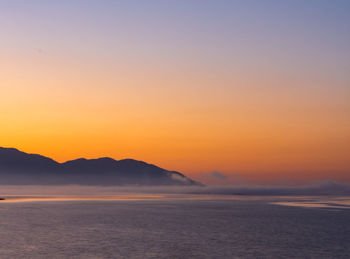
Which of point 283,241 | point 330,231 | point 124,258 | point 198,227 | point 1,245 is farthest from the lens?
point 198,227

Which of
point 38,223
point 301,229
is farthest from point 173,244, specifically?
point 38,223

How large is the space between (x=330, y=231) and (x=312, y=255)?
2025 cm

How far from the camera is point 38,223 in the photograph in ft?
226

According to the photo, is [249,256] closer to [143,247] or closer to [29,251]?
[143,247]

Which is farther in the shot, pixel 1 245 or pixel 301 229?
pixel 301 229

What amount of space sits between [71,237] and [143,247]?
408 inches

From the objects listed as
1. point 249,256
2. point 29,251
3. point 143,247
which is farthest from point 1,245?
point 249,256

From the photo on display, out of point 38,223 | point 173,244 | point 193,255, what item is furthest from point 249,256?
point 38,223

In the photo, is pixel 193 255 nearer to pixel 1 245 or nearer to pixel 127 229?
pixel 1 245

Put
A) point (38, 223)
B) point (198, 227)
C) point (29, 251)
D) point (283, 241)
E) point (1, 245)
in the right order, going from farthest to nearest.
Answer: point (38, 223), point (198, 227), point (283, 241), point (1, 245), point (29, 251)

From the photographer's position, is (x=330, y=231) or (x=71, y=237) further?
(x=330, y=231)

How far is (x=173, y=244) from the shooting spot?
4675 cm

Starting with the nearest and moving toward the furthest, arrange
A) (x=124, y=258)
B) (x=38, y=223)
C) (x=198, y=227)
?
(x=124, y=258) → (x=198, y=227) → (x=38, y=223)

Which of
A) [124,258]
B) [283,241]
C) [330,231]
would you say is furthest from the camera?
[330,231]
